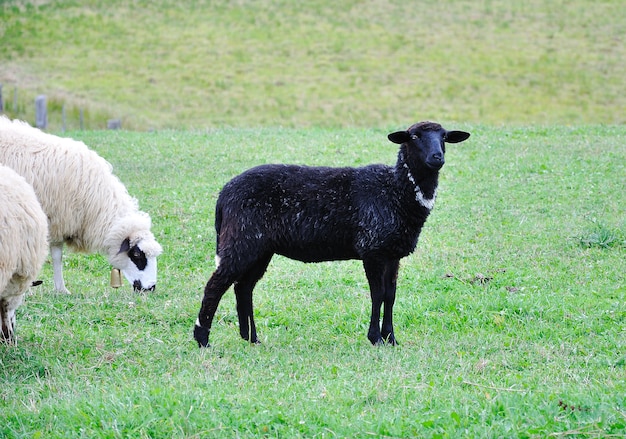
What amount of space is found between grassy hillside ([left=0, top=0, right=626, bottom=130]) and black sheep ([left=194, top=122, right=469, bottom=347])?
778 inches

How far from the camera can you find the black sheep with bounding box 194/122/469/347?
314 inches

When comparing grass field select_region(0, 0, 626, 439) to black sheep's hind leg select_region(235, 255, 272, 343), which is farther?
black sheep's hind leg select_region(235, 255, 272, 343)

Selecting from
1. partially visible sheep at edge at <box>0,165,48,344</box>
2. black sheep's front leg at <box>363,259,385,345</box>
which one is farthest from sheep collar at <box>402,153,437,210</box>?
partially visible sheep at edge at <box>0,165,48,344</box>

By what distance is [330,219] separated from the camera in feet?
26.5

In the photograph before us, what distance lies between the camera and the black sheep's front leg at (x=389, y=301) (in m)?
8.08

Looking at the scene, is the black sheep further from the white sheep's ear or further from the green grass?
the white sheep's ear

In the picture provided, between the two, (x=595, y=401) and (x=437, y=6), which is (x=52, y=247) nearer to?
(x=595, y=401)

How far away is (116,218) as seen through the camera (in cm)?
1117

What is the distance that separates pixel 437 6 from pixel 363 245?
1553 inches

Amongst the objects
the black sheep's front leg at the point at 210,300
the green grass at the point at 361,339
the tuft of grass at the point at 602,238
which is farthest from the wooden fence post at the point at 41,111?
the black sheep's front leg at the point at 210,300

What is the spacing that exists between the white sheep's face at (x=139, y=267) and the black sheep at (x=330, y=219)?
2.68 meters

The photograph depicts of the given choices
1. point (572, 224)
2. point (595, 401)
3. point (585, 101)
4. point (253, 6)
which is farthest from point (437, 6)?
point (595, 401)

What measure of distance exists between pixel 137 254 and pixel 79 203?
114cm

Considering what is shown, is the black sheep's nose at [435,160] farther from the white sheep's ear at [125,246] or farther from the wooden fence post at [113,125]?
the wooden fence post at [113,125]
